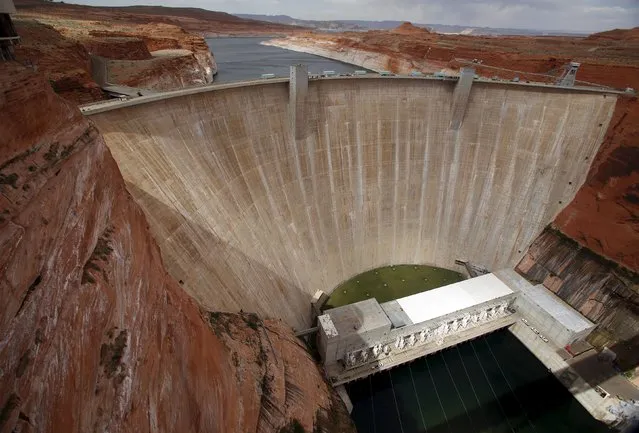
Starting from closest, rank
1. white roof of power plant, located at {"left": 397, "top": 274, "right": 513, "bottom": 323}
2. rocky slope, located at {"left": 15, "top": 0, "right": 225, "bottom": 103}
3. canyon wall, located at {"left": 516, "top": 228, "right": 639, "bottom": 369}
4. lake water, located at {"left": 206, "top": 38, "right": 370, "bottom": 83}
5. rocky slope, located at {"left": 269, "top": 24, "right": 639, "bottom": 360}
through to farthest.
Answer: canyon wall, located at {"left": 516, "top": 228, "right": 639, "bottom": 369} < rocky slope, located at {"left": 269, "top": 24, "right": 639, "bottom": 360} < white roof of power plant, located at {"left": 397, "top": 274, "right": 513, "bottom": 323} < rocky slope, located at {"left": 15, "top": 0, "right": 225, "bottom": 103} < lake water, located at {"left": 206, "top": 38, "right": 370, "bottom": 83}

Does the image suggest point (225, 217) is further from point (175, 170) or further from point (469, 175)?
point (469, 175)

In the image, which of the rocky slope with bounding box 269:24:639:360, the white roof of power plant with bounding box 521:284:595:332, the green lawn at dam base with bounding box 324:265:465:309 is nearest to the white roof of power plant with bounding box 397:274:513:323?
the white roof of power plant with bounding box 521:284:595:332

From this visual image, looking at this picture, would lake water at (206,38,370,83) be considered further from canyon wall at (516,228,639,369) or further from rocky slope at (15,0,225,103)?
canyon wall at (516,228,639,369)

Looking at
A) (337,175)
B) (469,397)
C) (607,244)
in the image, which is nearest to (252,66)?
(337,175)

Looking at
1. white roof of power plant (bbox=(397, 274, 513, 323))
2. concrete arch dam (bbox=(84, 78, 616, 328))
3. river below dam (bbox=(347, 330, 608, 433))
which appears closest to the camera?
concrete arch dam (bbox=(84, 78, 616, 328))

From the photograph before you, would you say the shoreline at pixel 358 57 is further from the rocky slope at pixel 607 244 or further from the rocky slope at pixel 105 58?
the rocky slope at pixel 607 244
